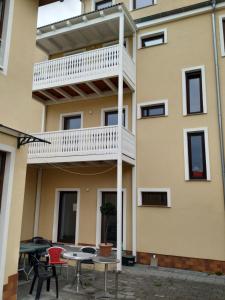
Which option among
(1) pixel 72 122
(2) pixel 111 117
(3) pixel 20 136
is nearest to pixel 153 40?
(2) pixel 111 117

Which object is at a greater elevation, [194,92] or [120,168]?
[194,92]

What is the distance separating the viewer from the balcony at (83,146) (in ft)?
31.8

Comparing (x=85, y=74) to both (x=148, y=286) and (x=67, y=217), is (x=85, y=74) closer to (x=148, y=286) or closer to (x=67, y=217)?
(x=67, y=217)

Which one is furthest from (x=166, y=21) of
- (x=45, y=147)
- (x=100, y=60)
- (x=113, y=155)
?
(x=45, y=147)

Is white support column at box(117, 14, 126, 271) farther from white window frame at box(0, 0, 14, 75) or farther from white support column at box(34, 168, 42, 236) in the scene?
white support column at box(34, 168, 42, 236)

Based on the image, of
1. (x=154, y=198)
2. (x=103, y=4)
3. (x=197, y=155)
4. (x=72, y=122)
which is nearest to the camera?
(x=197, y=155)

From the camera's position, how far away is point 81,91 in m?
11.8

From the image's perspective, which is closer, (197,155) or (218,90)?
(218,90)

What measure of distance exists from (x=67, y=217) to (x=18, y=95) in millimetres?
7540

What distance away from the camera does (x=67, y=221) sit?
1196cm

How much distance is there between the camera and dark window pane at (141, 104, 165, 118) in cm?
1084

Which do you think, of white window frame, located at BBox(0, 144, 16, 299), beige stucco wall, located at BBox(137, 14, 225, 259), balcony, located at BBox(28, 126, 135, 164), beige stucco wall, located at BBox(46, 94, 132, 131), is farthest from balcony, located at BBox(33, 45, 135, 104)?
white window frame, located at BBox(0, 144, 16, 299)

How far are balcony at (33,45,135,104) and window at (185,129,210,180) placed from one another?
330cm

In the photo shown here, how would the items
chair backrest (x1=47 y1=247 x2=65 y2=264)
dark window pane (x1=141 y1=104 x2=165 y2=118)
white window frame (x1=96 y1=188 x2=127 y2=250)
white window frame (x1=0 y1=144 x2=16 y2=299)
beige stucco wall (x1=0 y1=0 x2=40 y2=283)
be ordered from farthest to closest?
dark window pane (x1=141 y1=104 x2=165 y2=118) → white window frame (x1=96 y1=188 x2=127 y2=250) → chair backrest (x1=47 y1=247 x2=65 y2=264) → beige stucco wall (x1=0 y1=0 x2=40 y2=283) → white window frame (x1=0 y1=144 x2=16 y2=299)
